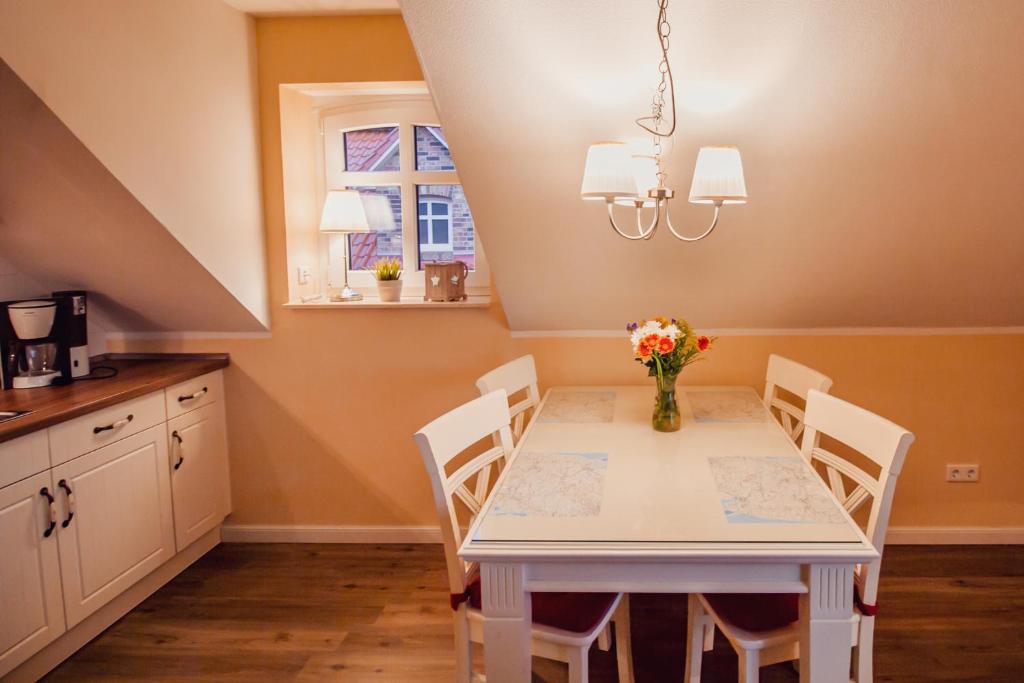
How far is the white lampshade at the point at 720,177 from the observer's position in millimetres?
2166

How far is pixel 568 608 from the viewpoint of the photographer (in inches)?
76.9

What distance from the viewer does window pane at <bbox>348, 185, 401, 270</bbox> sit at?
353 cm

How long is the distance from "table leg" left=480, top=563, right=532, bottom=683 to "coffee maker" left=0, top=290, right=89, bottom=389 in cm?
204

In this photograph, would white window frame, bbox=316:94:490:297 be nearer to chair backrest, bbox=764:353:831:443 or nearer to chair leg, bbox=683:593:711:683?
chair backrest, bbox=764:353:831:443

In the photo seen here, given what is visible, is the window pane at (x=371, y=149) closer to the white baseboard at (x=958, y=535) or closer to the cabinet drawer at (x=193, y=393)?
the cabinet drawer at (x=193, y=393)

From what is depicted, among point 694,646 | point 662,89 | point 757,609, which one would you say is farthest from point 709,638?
point 662,89

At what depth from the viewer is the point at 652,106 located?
7.60 ft

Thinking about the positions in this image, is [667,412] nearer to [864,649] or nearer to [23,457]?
[864,649]

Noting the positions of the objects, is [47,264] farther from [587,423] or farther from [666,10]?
[666,10]

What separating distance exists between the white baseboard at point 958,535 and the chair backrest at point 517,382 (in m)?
1.67

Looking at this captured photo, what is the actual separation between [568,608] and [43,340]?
2143 millimetres

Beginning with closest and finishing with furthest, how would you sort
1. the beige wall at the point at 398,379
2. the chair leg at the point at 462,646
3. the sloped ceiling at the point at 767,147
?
1. the chair leg at the point at 462,646
2. the sloped ceiling at the point at 767,147
3. the beige wall at the point at 398,379

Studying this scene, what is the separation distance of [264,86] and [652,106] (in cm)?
177

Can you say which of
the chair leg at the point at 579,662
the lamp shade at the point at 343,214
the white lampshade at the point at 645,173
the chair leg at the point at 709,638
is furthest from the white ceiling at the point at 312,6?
the chair leg at the point at 709,638
